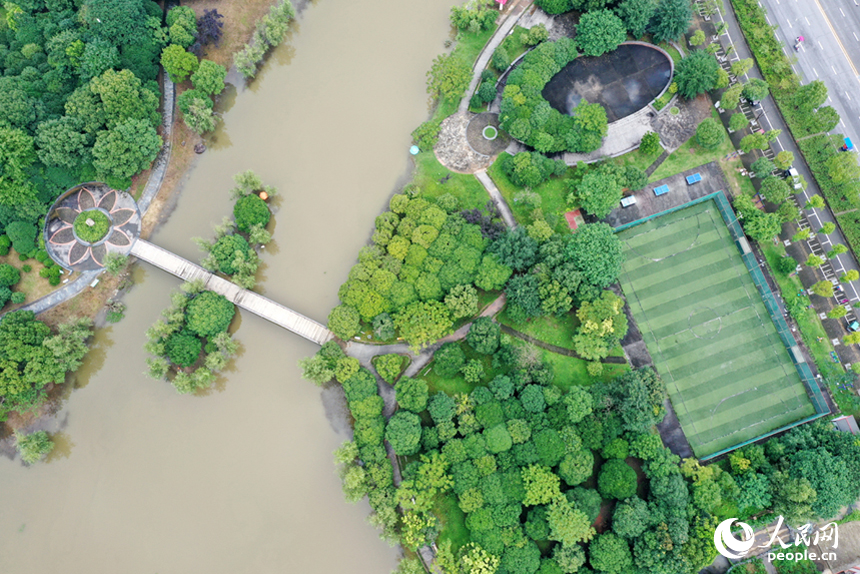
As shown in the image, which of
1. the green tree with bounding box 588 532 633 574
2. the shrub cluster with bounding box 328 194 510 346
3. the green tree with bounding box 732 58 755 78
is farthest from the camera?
the green tree with bounding box 732 58 755 78

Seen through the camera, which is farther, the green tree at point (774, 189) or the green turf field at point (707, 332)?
the green tree at point (774, 189)

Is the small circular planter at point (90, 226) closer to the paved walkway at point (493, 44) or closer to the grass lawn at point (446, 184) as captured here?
the grass lawn at point (446, 184)

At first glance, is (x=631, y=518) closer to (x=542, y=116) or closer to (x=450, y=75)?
(x=542, y=116)

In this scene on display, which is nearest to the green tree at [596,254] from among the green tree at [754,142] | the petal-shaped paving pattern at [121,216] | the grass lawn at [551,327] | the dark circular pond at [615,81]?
the grass lawn at [551,327]

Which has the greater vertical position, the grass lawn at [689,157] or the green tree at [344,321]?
the grass lawn at [689,157]

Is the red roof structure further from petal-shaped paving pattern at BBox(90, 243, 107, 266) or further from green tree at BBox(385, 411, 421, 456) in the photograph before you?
petal-shaped paving pattern at BBox(90, 243, 107, 266)

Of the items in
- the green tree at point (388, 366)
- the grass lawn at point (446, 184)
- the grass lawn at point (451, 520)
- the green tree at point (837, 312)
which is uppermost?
the grass lawn at point (446, 184)

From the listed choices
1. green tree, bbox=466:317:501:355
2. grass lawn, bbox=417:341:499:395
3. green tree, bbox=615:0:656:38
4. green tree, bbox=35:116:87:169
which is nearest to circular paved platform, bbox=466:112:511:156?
green tree, bbox=615:0:656:38
